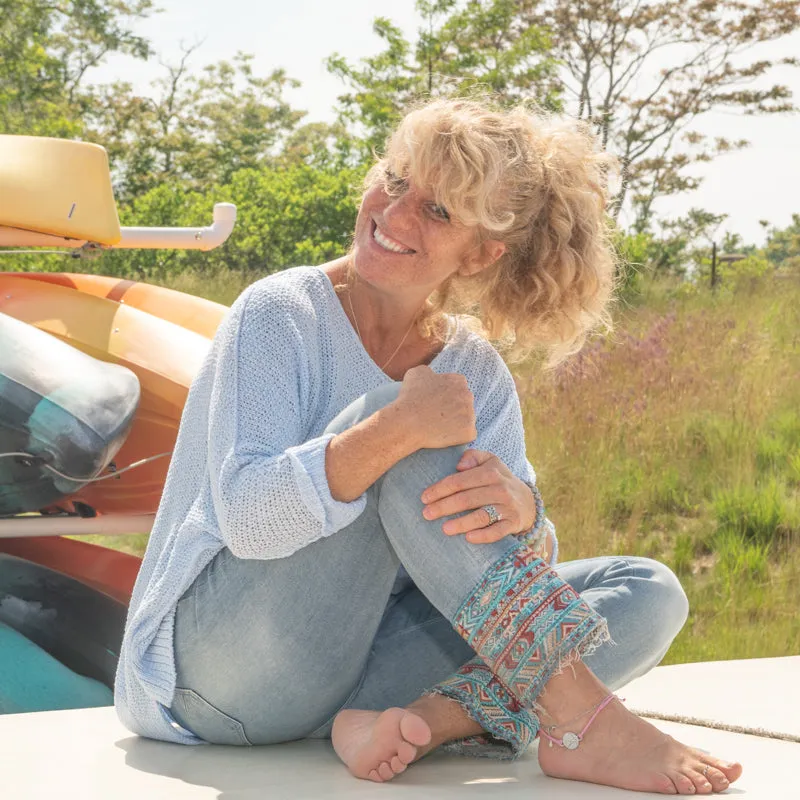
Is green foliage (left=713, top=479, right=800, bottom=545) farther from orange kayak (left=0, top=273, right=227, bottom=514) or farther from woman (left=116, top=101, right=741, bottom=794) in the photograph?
woman (left=116, top=101, right=741, bottom=794)

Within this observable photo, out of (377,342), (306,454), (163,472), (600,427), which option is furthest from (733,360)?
(306,454)

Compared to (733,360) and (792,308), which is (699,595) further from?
(792,308)

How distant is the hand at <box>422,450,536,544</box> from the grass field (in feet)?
7.10

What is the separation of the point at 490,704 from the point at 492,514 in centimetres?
26

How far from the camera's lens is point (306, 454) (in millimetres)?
1490

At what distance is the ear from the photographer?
1886mm

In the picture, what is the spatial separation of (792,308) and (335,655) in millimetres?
4923

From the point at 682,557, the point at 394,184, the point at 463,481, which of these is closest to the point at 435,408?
the point at 463,481

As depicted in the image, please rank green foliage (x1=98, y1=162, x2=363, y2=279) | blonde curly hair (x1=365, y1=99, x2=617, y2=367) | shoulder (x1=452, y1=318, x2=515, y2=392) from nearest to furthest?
blonde curly hair (x1=365, y1=99, x2=617, y2=367), shoulder (x1=452, y1=318, x2=515, y2=392), green foliage (x1=98, y1=162, x2=363, y2=279)

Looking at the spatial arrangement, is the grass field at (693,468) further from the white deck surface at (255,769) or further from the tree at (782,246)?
the tree at (782,246)

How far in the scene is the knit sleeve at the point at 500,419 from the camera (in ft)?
5.88

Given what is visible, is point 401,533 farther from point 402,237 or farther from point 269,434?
point 402,237

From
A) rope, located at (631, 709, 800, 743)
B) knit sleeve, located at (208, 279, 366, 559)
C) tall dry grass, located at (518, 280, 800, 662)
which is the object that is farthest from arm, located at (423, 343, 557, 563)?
tall dry grass, located at (518, 280, 800, 662)

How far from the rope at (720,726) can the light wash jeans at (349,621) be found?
30cm
